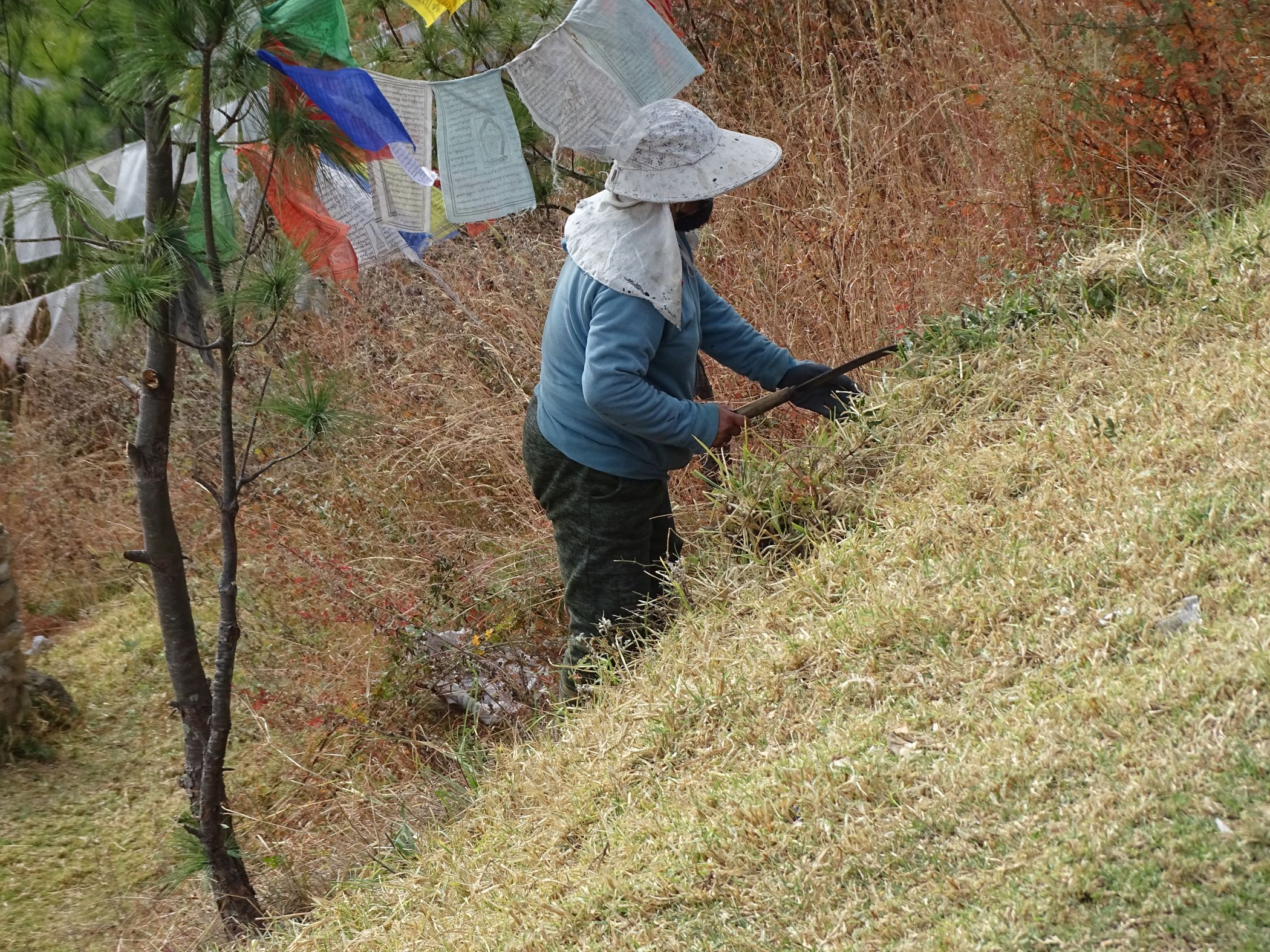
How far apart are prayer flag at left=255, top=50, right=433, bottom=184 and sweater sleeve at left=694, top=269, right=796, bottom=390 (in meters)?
1.07

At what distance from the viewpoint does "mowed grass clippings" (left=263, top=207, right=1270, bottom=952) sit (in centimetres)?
192

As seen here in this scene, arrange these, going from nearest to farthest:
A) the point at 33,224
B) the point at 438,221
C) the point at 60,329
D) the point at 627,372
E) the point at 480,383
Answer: the point at 627,372 → the point at 438,221 → the point at 480,383 → the point at 33,224 → the point at 60,329

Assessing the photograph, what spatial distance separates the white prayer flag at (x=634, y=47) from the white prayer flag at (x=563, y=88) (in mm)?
64

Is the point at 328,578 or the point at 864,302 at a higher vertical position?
the point at 864,302

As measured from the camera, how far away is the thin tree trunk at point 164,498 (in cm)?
335

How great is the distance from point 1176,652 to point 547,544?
2.91 m

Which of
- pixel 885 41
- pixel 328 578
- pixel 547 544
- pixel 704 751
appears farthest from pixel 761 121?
pixel 704 751

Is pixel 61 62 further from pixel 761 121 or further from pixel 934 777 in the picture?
pixel 761 121

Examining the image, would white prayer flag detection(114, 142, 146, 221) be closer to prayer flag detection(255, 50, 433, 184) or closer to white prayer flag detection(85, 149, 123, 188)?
white prayer flag detection(85, 149, 123, 188)

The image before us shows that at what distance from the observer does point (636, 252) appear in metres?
3.20

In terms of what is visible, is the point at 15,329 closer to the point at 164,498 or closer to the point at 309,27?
the point at 164,498

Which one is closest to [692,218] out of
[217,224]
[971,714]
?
[217,224]

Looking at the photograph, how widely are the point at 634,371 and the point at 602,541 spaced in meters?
0.60

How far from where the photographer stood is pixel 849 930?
2.01m
